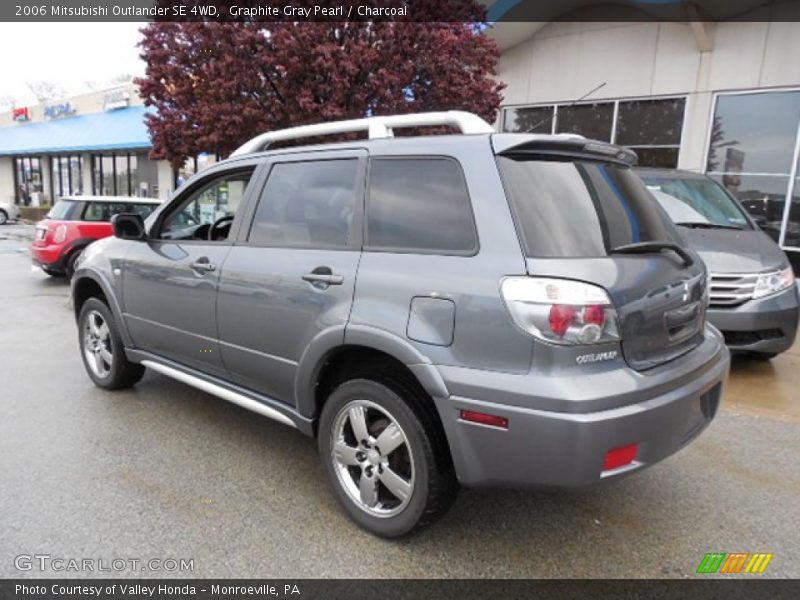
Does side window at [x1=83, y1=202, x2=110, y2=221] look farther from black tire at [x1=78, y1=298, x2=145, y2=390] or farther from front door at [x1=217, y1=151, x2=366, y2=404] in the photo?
front door at [x1=217, y1=151, x2=366, y2=404]

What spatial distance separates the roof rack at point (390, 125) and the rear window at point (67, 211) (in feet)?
24.8

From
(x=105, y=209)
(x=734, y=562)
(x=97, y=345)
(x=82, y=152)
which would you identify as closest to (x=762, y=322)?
(x=734, y=562)

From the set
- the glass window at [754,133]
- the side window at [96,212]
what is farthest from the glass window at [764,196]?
the side window at [96,212]

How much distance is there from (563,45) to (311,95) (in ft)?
22.1

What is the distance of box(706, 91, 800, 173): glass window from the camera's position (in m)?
9.92

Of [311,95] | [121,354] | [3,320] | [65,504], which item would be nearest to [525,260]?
[65,504]

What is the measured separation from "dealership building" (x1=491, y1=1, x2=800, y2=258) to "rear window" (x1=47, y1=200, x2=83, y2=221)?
807 centimetres

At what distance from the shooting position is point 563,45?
479 inches

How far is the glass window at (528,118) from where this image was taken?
41.7ft

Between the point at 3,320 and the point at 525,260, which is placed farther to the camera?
the point at 3,320

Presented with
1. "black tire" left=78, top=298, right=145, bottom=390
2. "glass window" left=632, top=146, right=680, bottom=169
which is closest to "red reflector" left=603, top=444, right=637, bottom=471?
"black tire" left=78, top=298, right=145, bottom=390

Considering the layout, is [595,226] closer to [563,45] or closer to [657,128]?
[657,128]

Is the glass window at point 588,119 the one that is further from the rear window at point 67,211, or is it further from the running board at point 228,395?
the running board at point 228,395

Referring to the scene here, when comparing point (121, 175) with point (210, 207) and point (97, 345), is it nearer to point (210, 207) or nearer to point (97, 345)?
point (97, 345)
